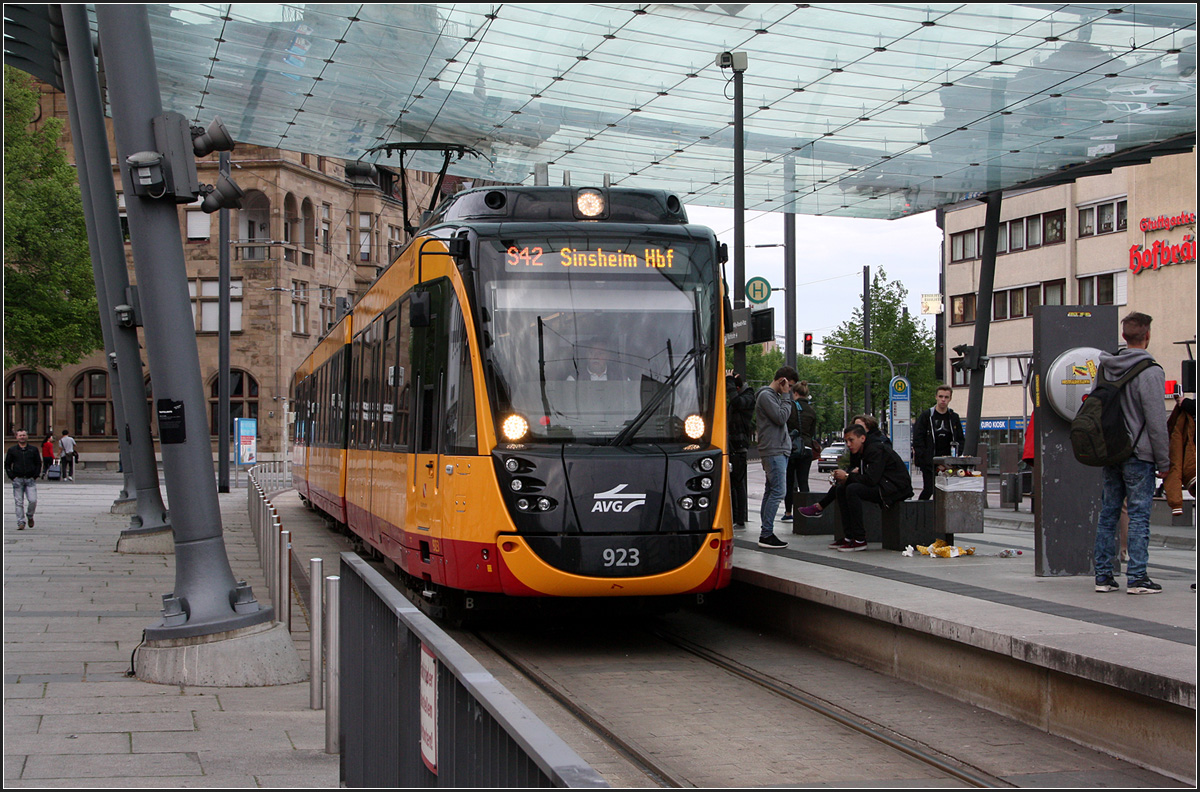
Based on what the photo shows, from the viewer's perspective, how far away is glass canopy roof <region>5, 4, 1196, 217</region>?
54.9ft

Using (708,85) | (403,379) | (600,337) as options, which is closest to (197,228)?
(708,85)

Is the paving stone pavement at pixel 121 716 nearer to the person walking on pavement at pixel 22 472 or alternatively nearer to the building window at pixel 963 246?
the person walking on pavement at pixel 22 472

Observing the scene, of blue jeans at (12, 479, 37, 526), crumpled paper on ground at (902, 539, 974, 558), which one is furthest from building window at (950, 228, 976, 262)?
crumpled paper on ground at (902, 539, 974, 558)

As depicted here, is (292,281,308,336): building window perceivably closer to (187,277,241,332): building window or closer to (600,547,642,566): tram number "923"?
(187,277,241,332): building window

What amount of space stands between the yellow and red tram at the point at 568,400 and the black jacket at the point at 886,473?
3.44 m

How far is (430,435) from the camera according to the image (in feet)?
34.2

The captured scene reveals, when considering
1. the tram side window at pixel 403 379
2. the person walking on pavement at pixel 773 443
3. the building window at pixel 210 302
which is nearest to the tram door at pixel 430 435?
the tram side window at pixel 403 379

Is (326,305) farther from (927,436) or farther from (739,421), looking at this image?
(927,436)

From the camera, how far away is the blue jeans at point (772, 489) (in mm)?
13914

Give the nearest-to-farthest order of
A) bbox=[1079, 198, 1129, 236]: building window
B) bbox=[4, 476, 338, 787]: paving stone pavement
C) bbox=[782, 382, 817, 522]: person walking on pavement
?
1. bbox=[4, 476, 338, 787]: paving stone pavement
2. bbox=[782, 382, 817, 522]: person walking on pavement
3. bbox=[1079, 198, 1129, 236]: building window

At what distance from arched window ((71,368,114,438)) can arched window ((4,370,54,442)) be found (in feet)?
3.74

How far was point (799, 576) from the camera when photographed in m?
10.8

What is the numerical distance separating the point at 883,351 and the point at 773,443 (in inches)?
2092

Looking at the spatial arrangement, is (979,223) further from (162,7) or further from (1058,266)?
(162,7)
